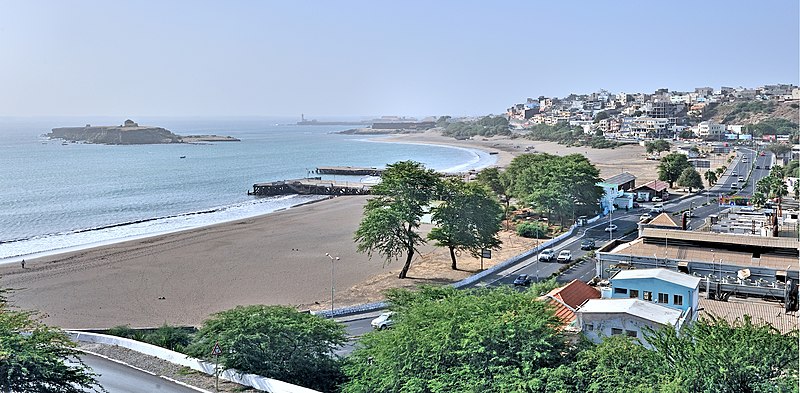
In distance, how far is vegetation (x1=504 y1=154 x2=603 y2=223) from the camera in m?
52.8

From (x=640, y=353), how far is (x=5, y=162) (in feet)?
455

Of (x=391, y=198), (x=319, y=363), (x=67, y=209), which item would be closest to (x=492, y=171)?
(x=391, y=198)

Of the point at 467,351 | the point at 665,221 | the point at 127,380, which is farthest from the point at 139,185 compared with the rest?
the point at 467,351

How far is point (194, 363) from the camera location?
19562mm

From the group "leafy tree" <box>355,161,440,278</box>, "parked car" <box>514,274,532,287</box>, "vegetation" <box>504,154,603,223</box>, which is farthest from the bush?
"parked car" <box>514,274,532,287</box>

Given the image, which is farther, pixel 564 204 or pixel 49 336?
pixel 564 204

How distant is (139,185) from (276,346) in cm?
7803

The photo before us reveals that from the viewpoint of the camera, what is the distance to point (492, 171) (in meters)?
66.1

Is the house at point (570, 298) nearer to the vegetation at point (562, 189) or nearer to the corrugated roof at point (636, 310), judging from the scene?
the corrugated roof at point (636, 310)

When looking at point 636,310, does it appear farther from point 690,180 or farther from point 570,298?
point 690,180

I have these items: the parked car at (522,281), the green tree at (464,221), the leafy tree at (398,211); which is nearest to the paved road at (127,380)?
the leafy tree at (398,211)

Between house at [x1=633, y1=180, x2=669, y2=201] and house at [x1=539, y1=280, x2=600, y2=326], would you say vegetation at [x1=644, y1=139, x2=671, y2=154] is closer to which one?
house at [x1=633, y1=180, x2=669, y2=201]

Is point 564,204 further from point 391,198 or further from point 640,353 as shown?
point 640,353

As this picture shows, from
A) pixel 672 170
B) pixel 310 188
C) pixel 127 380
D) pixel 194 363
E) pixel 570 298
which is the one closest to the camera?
pixel 127 380
